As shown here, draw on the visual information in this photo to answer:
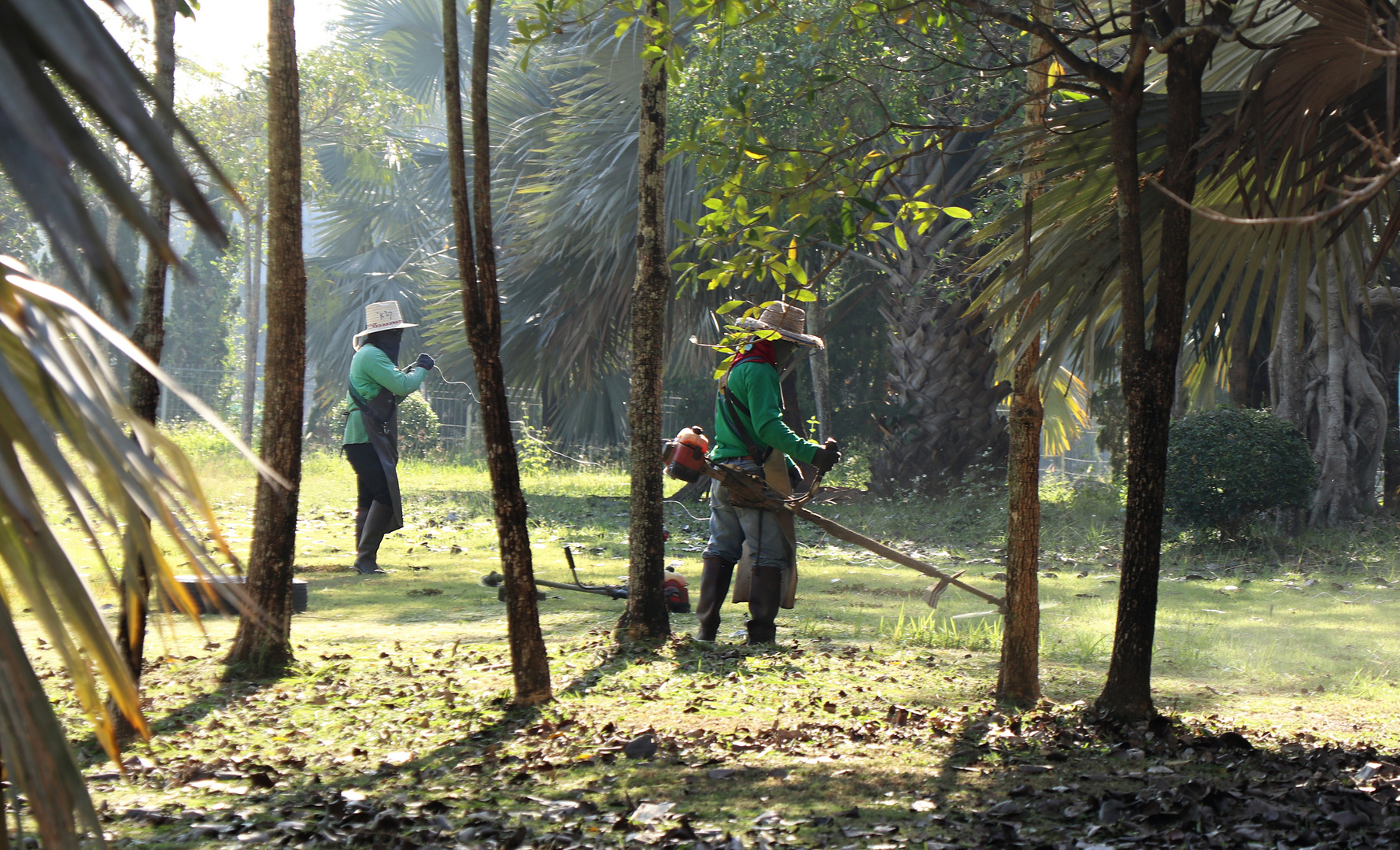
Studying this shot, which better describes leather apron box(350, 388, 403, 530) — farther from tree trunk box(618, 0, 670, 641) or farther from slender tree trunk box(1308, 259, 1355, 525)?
slender tree trunk box(1308, 259, 1355, 525)

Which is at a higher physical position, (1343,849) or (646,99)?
(646,99)

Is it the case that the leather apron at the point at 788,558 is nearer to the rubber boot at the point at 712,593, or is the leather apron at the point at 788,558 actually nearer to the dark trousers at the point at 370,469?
the rubber boot at the point at 712,593

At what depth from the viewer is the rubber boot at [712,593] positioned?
6996 millimetres

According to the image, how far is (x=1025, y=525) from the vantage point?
5500mm

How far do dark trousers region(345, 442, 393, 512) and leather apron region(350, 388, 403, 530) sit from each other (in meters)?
0.05

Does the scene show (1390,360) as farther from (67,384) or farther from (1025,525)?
(67,384)

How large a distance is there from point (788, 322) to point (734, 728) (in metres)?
2.90

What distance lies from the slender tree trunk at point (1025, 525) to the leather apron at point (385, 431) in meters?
5.77

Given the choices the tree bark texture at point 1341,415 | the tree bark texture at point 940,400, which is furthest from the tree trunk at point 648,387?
the tree bark texture at point 940,400

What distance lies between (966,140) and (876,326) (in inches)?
246

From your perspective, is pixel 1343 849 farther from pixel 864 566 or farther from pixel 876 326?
pixel 876 326

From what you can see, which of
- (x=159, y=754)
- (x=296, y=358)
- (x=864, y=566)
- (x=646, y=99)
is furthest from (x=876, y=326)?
(x=159, y=754)

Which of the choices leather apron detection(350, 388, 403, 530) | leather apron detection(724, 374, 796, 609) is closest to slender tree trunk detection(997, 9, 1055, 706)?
leather apron detection(724, 374, 796, 609)

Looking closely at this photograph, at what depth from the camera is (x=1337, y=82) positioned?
4.49 meters
